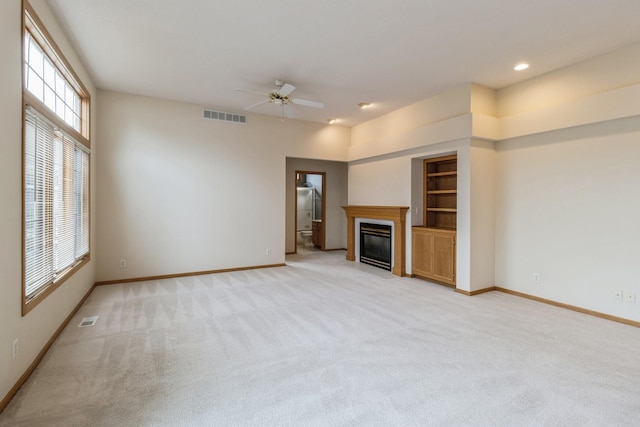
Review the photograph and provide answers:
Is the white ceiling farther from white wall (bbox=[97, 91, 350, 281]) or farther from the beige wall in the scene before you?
white wall (bbox=[97, 91, 350, 281])

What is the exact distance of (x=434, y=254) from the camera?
206 inches

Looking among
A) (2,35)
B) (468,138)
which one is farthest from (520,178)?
(2,35)

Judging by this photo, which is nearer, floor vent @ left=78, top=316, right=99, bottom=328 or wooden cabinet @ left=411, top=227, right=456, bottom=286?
floor vent @ left=78, top=316, right=99, bottom=328

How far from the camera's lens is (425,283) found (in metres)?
5.29

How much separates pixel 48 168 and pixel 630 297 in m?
6.27

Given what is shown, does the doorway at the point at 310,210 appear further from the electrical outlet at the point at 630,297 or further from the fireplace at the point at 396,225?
the electrical outlet at the point at 630,297

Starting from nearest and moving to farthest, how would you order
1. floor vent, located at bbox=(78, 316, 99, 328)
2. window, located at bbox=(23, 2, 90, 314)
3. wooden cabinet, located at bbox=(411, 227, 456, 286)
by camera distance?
window, located at bbox=(23, 2, 90, 314) → floor vent, located at bbox=(78, 316, 99, 328) → wooden cabinet, located at bbox=(411, 227, 456, 286)

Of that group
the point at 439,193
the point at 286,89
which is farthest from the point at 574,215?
the point at 286,89

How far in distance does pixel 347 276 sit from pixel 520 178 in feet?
10.5

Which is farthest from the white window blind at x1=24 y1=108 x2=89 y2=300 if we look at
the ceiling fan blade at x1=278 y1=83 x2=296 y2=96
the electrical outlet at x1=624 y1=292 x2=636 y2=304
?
the electrical outlet at x1=624 y1=292 x2=636 y2=304

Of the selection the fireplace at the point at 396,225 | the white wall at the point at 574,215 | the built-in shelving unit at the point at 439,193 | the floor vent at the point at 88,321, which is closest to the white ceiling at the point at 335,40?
the white wall at the point at 574,215

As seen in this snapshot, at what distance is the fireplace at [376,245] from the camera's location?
6293mm

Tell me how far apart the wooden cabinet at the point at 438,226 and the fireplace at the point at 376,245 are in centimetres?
71

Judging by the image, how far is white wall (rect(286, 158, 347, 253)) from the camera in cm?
824
